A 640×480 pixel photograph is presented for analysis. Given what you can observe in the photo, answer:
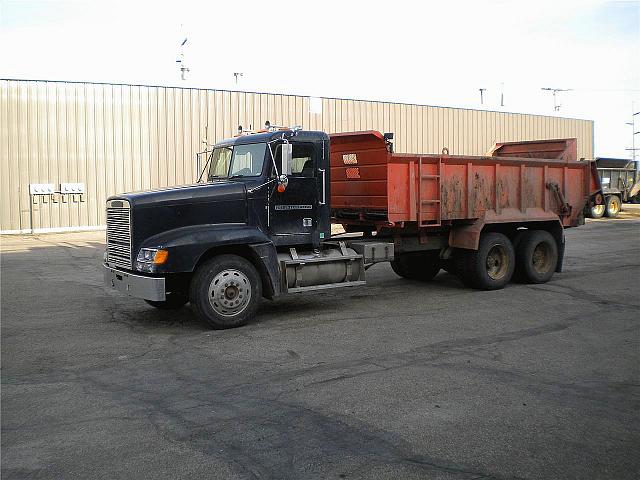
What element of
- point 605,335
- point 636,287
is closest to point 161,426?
point 605,335

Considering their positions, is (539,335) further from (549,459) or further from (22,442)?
(22,442)

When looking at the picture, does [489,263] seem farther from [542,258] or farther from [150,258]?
[150,258]

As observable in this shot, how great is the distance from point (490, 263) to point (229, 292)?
5.51m

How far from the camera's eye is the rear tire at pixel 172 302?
988cm

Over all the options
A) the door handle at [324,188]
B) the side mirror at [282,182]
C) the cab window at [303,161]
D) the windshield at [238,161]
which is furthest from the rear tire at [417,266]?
the windshield at [238,161]

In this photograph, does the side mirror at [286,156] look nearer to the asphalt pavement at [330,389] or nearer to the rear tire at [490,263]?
the asphalt pavement at [330,389]

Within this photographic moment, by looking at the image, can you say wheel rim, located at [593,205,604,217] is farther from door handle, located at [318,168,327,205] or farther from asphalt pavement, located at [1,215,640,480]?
door handle, located at [318,168,327,205]

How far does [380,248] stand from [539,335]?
317 cm

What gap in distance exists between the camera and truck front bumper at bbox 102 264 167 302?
832 centimetres

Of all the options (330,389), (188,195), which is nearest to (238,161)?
(188,195)

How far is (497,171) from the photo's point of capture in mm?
12055

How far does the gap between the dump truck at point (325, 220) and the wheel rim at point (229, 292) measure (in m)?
0.01

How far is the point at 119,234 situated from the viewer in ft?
29.6

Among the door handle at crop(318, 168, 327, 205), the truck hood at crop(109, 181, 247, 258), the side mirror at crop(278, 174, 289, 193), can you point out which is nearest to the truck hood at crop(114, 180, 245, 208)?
the truck hood at crop(109, 181, 247, 258)
